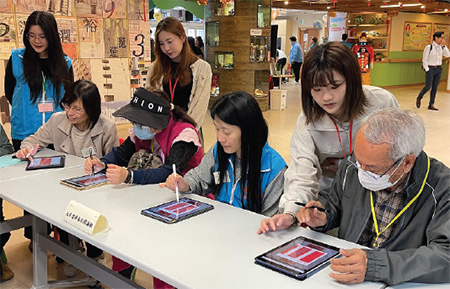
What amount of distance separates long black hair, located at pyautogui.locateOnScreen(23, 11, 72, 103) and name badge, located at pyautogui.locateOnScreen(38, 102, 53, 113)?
0.16 feet

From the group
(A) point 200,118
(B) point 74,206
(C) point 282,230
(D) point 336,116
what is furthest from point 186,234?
(A) point 200,118

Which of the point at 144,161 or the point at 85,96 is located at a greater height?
the point at 85,96

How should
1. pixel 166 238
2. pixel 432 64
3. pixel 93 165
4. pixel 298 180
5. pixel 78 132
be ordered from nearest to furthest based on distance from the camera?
pixel 166 238, pixel 298 180, pixel 93 165, pixel 78 132, pixel 432 64

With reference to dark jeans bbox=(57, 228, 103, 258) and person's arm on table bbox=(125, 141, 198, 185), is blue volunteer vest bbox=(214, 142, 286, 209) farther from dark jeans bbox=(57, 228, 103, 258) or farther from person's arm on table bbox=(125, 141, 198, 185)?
dark jeans bbox=(57, 228, 103, 258)

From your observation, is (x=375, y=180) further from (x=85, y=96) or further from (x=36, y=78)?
(x=36, y=78)

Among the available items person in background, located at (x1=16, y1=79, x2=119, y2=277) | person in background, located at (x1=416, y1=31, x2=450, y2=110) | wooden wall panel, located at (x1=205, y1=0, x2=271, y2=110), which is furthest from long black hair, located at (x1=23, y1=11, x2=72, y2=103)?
person in background, located at (x1=416, y1=31, x2=450, y2=110)

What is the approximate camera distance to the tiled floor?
8.89ft

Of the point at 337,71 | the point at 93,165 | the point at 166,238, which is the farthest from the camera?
the point at 93,165

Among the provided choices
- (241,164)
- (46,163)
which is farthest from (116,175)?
(46,163)

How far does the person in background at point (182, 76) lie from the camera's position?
3085 mm

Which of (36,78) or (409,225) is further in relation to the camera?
(36,78)

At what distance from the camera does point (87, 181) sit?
2.21 m

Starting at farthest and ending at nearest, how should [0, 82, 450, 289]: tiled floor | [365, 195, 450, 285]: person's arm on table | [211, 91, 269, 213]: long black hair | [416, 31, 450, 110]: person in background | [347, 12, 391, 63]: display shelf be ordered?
1. [347, 12, 391, 63]: display shelf
2. [416, 31, 450, 110]: person in background
3. [0, 82, 450, 289]: tiled floor
4. [211, 91, 269, 213]: long black hair
5. [365, 195, 450, 285]: person's arm on table

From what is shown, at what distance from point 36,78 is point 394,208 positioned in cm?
238
